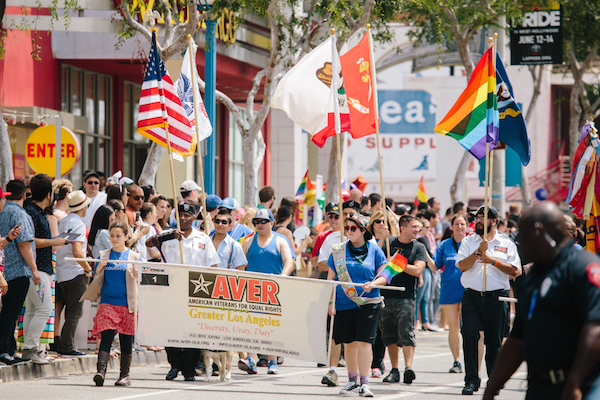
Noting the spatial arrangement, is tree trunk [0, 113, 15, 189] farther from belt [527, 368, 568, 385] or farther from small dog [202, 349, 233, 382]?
belt [527, 368, 568, 385]

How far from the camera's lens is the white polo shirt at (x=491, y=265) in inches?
389

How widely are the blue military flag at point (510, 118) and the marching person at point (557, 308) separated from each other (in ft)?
22.2

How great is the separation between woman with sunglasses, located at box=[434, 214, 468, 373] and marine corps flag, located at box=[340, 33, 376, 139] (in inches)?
67.3

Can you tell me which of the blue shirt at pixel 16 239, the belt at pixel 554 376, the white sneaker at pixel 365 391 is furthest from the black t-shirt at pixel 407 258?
the belt at pixel 554 376

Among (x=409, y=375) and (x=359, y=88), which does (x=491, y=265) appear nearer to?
(x=409, y=375)

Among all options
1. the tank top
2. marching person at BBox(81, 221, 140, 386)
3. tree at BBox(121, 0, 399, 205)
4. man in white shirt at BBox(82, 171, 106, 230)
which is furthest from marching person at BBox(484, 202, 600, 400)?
tree at BBox(121, 0, 399, 205)

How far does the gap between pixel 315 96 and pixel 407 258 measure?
7.50 feet

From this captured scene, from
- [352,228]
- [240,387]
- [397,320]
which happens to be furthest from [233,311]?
[397,320]

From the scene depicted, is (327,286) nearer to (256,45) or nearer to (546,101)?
(256,45)

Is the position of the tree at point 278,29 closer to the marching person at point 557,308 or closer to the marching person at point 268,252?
the marching person at point 268,252

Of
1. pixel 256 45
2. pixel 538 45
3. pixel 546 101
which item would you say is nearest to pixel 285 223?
pixel 538 45

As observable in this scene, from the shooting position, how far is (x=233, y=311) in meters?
9.79

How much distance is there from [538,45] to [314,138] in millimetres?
11501

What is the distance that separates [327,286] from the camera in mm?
9664
